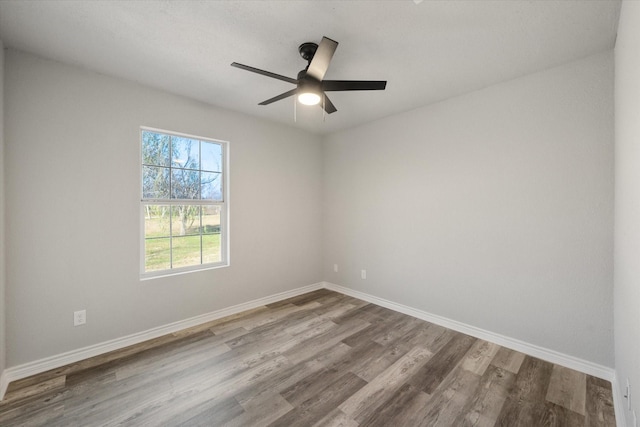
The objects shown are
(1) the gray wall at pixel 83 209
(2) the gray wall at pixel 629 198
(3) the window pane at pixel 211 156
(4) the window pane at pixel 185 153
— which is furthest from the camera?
(3) the window pane at pixel 211 156

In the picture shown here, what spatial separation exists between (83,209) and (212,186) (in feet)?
4.08

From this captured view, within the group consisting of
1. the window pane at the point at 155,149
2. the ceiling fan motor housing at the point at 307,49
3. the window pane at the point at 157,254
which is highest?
the ceiling fan motor housing at the point at 307,49

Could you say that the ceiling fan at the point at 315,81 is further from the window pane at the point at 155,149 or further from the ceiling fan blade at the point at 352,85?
the window pane at the point at 155,149

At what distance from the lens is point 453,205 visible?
296 centimetres

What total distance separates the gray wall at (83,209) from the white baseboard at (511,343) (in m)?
2.13

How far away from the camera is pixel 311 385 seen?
80.1 inches

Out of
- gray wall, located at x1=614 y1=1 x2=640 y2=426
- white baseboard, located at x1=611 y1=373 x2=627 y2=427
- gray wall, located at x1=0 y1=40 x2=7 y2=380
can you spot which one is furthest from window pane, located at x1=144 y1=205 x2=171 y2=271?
white baseboard, located at x1=611 y1=373 x2=627 y2=427

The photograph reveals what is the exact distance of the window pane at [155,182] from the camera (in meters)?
2.79

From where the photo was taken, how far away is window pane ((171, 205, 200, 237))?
3.00 m

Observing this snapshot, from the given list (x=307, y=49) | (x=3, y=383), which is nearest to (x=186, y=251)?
(x=3, y=383)

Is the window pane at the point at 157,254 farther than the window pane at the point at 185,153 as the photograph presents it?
No

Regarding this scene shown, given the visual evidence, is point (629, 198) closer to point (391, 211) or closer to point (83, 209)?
point (391, 211)

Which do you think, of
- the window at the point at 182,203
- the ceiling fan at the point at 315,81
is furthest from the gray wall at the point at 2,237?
the ceiling fan at the point at 315,81

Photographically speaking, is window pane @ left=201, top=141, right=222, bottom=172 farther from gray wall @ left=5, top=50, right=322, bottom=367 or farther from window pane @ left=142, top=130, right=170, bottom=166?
window pane @ left=142, top=130, right=170, bottom=166
